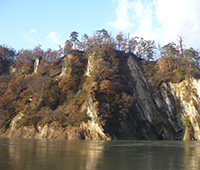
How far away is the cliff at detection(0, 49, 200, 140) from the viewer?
5400 centimetres

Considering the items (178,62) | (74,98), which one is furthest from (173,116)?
(74,98)

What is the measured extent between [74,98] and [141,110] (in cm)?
1960

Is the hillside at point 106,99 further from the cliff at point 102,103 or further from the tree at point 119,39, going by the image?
the tree at point 119,39

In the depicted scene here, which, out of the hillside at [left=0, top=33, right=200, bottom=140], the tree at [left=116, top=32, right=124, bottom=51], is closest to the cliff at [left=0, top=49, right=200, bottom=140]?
the hillside at [left=0, top=33, right=200, bottom=140]

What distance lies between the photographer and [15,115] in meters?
69.6

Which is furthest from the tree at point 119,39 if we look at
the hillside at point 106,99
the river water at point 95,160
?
the river water at point 95,160

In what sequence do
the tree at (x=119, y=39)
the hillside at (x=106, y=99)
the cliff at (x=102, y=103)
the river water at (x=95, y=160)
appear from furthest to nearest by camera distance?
1. the tree at (x=119, y=39)
2. the hillside at (x=106, y=99)
3. the cliff at (x=102, y=103)
4. the river water at (x=95, y=160)

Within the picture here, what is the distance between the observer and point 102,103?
182 feet

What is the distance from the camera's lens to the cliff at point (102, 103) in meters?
54.0

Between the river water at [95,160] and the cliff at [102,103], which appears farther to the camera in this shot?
the cliff at [102,103]

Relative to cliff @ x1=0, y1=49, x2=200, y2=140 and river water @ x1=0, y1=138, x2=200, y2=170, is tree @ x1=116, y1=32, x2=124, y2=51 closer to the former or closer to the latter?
cliff @ x1=0, y1=49, x2=200, y2=140

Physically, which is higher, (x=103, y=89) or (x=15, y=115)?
(x=103, y=89)

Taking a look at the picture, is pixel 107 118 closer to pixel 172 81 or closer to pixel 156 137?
pixel 156 137

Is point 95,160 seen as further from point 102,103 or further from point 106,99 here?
point 106,99
